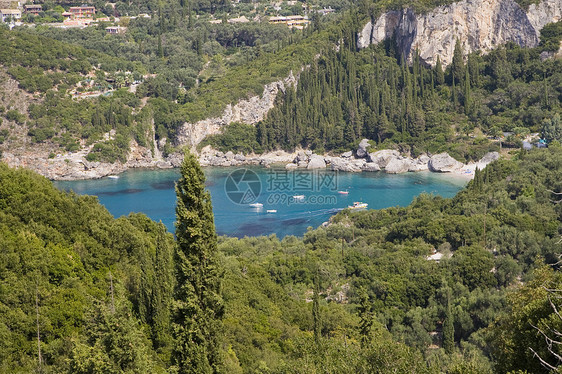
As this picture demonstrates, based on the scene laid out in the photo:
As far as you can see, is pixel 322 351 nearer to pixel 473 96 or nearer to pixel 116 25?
pixel 473 96

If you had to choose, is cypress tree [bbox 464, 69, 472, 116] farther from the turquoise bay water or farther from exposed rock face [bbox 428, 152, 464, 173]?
the turquoise bay water

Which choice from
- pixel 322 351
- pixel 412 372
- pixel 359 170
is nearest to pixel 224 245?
pixel 322 351

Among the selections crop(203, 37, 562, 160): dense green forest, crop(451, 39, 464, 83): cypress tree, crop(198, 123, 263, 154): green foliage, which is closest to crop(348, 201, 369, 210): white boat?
crop(203, 37, 562, 160): dense green forest

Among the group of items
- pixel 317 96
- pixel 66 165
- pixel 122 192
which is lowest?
pixel 122 192

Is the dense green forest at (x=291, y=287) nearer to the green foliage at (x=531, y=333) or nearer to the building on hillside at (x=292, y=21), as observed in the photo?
the green foliage at (x=531, y=333)

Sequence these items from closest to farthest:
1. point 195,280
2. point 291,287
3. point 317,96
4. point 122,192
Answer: point 195,280 → point 291,287 → point 122,192 → point 317,96

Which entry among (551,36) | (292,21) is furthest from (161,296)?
(292,21)

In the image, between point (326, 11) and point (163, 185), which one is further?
point (326, 11)

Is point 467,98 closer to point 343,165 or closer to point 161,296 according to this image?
point 343,165
